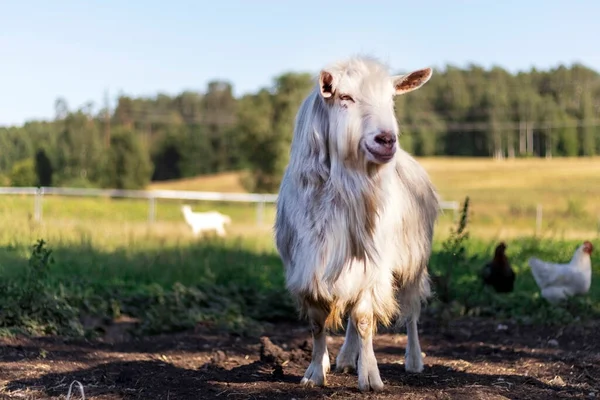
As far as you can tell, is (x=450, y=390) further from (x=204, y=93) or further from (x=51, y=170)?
(x=204, y=93)

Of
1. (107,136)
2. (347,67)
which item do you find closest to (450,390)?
(347,67)

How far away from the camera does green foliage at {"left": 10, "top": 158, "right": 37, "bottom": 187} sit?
36.8ft

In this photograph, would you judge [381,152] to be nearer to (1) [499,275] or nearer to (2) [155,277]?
(1) [499,275]

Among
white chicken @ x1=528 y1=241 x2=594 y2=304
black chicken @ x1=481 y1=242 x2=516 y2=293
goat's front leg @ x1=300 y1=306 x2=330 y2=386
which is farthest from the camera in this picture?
black chicken @ x1=481 y1=242 x2=516 y2=293

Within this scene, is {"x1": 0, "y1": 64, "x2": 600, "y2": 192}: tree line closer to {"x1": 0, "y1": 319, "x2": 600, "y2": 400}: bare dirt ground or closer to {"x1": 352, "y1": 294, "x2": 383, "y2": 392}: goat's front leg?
{"x1": 0, "y1": 319, "x2": 600, "y2": 400}: bare dirt ground

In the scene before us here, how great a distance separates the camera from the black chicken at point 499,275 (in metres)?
10.0

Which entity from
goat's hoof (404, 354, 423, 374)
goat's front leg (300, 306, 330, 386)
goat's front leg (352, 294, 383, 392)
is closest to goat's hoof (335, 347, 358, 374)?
goat's hoof (404, 354, 423, 374)

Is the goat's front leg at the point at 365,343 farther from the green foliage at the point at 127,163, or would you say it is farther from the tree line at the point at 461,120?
the tree line at the point at 461,120

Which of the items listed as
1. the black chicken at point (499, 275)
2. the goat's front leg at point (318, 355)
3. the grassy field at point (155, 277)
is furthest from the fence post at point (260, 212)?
the goat's front leg at point (318, 355)

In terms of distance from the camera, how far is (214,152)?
8856 centimetres

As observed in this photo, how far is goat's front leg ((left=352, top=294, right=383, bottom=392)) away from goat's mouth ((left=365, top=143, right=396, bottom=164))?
1000mm

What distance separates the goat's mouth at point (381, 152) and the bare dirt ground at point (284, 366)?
5.18ft

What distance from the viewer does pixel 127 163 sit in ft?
152

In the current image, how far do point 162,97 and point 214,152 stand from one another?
17.4 m
